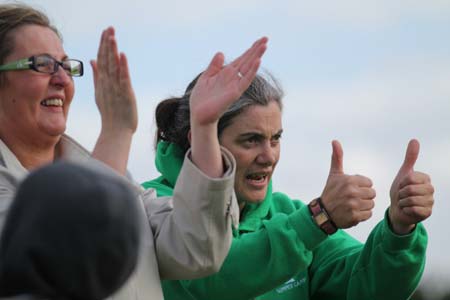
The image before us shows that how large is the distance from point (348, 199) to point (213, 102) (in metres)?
1.07

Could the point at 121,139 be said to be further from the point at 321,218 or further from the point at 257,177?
the point at 257,177

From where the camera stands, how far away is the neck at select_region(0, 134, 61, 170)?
4.33 metres

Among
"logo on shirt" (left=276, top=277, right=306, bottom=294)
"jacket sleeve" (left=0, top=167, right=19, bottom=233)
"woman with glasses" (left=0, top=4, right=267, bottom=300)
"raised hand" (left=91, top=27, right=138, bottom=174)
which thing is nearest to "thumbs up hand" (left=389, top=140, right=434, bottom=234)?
"logo on shirt" (left=276, top=277, right=306, bottom=294)

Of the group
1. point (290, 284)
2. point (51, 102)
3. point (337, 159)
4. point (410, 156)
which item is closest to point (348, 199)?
point (337, 159)

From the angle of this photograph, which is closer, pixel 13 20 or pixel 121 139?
pixel 121 139

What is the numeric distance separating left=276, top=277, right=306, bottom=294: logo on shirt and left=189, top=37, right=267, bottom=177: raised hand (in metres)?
1.60

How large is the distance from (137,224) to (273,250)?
2629mm

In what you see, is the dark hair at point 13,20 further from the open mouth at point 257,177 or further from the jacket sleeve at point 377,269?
the jacket sleeve at point 377,269

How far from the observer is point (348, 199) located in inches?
193

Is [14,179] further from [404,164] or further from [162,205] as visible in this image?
[404,164]

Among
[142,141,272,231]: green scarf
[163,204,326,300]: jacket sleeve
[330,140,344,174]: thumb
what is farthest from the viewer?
[142,141,272,231]: green scarf

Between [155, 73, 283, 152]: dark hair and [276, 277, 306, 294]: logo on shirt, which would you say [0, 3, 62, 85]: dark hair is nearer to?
[155, 73, 283, 152]: dark hair

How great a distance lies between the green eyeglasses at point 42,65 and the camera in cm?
436

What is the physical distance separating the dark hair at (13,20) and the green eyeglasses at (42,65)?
0.06 m
